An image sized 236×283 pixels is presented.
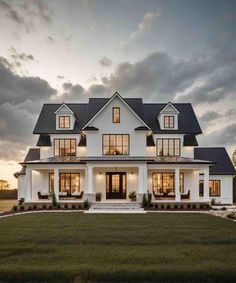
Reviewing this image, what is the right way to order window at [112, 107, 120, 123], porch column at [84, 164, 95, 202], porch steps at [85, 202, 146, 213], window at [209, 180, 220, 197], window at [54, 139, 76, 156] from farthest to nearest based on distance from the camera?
1. window at [209, 180, 220, 197]
2. window at [54, 139, 76, 156]
3. window at [112, 107, 120, 123]
4. porch column at [84, 164, 95, 202]
5. porch steps at [85, 202, 146, 213]

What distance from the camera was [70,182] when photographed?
27.3 m

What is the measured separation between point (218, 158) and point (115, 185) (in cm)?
1240

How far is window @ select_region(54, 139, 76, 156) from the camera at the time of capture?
27922 mm

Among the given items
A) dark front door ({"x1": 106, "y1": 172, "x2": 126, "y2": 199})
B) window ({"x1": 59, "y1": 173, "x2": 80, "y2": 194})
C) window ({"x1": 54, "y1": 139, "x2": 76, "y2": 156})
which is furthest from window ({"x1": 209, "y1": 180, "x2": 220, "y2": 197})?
window ({"x1": 54, "y1": 139, "x2": 76, "y2": 156})

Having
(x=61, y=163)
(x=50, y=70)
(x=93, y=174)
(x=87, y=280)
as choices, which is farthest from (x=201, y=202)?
(x=50, y=70)

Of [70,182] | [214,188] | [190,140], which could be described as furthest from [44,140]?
[214,188]

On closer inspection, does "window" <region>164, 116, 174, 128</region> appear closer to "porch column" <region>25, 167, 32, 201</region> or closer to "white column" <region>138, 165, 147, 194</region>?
"white column" <region>138, 165, 147, 194</region>

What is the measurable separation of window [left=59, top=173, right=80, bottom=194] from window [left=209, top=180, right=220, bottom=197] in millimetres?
13682

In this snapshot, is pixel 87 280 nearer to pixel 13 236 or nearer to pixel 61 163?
pixel 13 236

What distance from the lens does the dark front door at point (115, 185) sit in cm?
2669

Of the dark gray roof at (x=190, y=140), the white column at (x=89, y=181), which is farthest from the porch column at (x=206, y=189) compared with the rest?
the white column at (x=89, y=181)

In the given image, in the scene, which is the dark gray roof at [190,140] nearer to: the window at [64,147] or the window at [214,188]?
the window at [214,188]

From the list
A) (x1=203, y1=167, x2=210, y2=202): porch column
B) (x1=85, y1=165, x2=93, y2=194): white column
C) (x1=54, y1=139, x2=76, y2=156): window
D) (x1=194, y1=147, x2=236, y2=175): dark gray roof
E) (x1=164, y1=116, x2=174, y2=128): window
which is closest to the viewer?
(x1=85, y1=165, x2=93, y2=194): white column

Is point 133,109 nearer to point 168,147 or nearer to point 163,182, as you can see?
point 168,147
